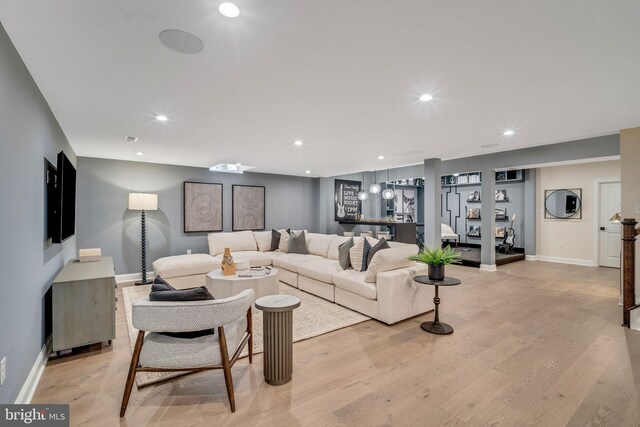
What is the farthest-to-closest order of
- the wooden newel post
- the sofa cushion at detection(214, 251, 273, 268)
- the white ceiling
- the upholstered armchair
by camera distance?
the sofa cushion at detection(214, 251, 273, 268) < the wooden newel post < the upholstered armchair < the white ceiling

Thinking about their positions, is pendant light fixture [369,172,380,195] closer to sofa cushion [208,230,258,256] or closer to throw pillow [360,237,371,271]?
sofa cushion [208,230,258,256]

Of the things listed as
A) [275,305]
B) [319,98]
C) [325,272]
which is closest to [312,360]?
[275,305]

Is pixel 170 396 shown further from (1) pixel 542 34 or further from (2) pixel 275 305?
(1) pixel 542 34

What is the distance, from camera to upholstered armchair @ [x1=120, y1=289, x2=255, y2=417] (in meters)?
1.87

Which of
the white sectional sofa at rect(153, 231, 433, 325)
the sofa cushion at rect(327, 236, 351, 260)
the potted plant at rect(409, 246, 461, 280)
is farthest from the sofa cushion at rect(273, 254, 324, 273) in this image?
the potted plant at rect(409, 246, 461, 280)

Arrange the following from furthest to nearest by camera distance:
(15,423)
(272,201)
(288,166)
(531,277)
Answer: (272,201) → (288,166) → (531,277) → (15,423)

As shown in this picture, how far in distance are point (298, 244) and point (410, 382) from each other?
4089 millimetres

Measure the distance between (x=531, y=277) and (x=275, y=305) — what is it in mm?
5856

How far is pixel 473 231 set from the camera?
936cm

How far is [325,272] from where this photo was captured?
4.31 meters

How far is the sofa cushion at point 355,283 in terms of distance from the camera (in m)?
3.58

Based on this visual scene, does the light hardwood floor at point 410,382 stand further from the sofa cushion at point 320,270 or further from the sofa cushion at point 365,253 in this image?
the sofa cushion at point 320,270

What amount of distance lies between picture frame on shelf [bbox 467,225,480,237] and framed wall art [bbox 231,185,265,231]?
6.62m

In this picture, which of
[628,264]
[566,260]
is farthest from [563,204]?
[628,264]
